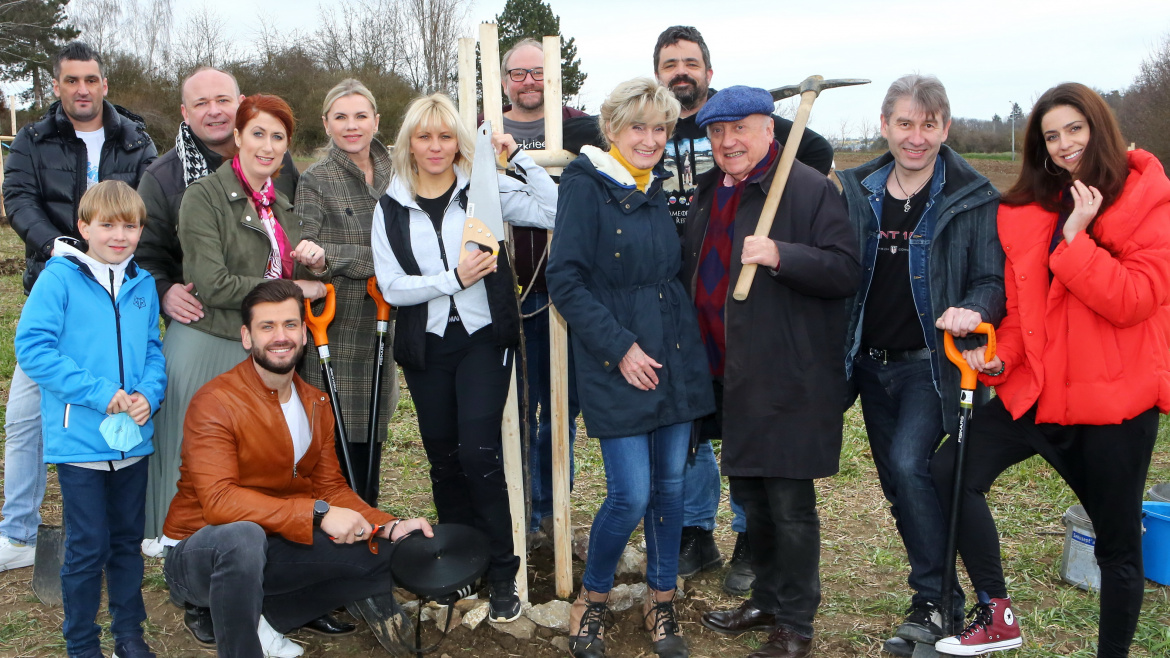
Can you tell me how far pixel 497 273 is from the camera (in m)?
3.68

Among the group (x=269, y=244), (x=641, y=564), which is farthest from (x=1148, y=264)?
(x=269, y=244)

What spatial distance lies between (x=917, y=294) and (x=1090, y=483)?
0.92 metres

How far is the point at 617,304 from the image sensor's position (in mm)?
3453

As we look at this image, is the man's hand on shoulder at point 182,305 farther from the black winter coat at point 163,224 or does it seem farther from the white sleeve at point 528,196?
the white sleeve at point 528,196

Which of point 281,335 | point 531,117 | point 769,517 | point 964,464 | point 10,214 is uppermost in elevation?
point 531,117

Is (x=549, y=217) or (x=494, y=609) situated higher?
(x=549, y=217)

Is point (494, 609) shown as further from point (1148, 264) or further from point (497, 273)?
point (1148, 264)

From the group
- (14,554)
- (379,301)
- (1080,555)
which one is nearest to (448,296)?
(379,301)

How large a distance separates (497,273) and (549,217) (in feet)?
1.26

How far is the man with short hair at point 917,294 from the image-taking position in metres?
3.45

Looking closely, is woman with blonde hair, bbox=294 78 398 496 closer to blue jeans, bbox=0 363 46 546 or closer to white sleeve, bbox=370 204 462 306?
white sleeve, bbox=370 204 462 306

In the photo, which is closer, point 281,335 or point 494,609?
point 281,335

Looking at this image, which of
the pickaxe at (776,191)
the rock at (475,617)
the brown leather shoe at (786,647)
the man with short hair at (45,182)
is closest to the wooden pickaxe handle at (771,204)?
the pickaxe at (776,191)

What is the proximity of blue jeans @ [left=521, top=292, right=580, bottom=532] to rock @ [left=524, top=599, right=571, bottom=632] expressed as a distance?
647 mm
